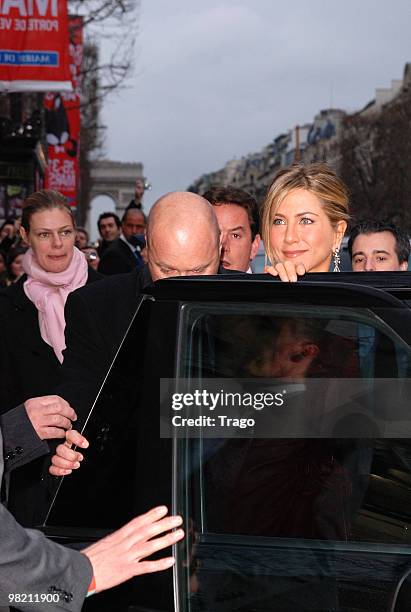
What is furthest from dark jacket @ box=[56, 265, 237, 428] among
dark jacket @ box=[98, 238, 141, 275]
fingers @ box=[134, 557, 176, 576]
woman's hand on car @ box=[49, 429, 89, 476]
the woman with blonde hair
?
dark jacket @ box=[98, 238, 141, 275]

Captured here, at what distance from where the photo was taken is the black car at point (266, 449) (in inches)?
76.6

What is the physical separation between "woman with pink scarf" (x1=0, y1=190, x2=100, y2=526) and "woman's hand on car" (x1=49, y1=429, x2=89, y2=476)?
9.67ft

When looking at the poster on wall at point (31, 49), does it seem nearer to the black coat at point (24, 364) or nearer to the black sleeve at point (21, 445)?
the black coat at point (24, 364)

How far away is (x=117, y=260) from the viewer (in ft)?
29.2

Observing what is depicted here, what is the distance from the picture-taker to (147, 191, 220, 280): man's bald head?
2898 mm

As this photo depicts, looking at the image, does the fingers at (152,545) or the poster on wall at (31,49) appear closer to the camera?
the fingers at (152,545)

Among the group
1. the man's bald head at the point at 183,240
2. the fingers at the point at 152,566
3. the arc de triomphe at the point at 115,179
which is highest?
the arc de triomphe at the point at 115,179

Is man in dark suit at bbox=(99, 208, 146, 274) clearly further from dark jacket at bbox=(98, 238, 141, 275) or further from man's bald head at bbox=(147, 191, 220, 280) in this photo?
man's bald head at bbox=(147, 191, 220, 280)

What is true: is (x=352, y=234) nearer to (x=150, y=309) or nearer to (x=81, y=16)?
(x=150, y=309)

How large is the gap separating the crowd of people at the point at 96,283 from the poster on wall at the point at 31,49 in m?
5.77

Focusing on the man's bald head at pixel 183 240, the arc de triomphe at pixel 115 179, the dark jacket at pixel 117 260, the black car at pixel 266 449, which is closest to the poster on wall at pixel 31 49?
the dark jacket at pixel 117 260

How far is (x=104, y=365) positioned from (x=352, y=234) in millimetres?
2471

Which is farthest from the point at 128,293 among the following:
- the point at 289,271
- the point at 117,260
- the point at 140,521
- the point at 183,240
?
the point at 117,260

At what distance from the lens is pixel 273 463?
2.01 m
